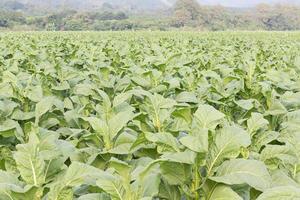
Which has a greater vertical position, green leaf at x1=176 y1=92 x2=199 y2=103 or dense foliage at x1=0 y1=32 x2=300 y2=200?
dense foliage at x1=0 y1=32 x2=300 y2=200

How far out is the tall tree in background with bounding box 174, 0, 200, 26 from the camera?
81819mm

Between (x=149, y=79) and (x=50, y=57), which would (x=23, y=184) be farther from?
(x=50, y=57)

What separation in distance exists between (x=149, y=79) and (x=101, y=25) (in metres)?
69.0

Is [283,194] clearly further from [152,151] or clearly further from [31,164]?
[152,151]

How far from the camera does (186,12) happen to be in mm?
82688

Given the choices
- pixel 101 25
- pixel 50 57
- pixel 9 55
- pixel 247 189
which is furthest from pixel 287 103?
pixel 101 25

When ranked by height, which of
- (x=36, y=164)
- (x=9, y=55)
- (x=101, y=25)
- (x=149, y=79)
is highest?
(x=36, y=164)

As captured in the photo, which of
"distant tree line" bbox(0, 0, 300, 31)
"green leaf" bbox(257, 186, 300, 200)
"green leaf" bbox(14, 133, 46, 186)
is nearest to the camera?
"green leaf" bbox(257, 186, 300, 200)

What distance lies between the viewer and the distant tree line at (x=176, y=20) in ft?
228


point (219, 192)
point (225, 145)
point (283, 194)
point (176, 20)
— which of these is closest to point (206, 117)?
point (225, 145)

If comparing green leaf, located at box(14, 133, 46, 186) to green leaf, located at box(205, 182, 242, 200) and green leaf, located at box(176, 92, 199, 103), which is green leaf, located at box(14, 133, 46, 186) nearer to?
green leaf, located at box(205, 182, 242, 200)

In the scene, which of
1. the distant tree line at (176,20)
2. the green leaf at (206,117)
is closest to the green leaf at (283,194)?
the green leaf at (206,117)

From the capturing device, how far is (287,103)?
2.62 meters

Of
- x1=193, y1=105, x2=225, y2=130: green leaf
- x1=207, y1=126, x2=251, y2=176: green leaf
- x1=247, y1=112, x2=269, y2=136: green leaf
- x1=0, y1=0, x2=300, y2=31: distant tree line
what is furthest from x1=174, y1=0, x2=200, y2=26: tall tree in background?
x1=207, y1=126, x2=251, y2=176: green leaf
